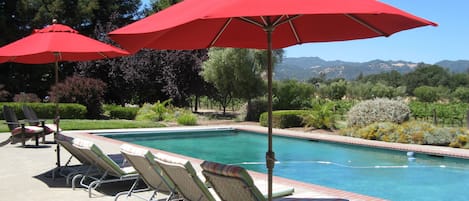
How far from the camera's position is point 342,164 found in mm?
11773

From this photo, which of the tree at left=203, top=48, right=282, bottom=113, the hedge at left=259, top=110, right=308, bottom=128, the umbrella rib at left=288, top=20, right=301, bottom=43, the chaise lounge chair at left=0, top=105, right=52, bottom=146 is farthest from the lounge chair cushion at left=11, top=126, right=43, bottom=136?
the tree at left=203, top=48, right=282, bottom=113

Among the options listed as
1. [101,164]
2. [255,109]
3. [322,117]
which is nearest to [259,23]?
[101,164]

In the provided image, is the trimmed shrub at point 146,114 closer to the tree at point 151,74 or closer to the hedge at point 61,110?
the hedge at point 61,110

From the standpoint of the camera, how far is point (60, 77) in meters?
31.8

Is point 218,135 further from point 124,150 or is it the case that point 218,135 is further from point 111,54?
point 124,150

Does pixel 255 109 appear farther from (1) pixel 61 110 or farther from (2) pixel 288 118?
(1) pixel 61 110

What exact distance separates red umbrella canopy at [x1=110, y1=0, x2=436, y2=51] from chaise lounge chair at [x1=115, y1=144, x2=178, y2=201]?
130 centimetres

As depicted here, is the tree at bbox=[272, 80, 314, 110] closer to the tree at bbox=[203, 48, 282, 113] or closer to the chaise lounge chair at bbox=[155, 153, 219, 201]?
the tree at bbox=[203, 48, 282, 113]

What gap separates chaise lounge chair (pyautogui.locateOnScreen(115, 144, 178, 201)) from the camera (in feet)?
17.6

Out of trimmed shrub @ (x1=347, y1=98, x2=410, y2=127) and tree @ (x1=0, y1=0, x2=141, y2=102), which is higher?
tree @ (x1=0, y1=0, x2=141, y2=102)

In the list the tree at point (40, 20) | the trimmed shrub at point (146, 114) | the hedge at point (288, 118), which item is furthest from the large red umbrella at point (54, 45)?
the tree at point (40, 20)

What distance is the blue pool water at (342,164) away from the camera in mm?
9047

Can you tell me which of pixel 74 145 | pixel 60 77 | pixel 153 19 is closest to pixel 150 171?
pixel 74 145

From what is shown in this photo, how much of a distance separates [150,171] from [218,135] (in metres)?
12.6
